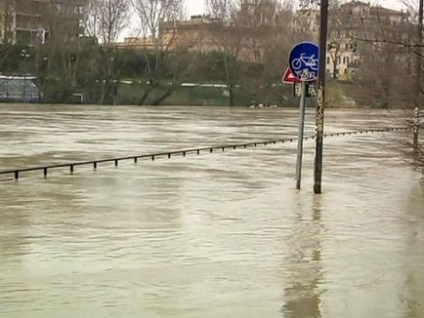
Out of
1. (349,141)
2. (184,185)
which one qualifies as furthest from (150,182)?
(349,141)

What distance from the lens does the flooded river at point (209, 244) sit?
8.05 meters

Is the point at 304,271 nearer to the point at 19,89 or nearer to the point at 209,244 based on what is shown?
the point at 209,244

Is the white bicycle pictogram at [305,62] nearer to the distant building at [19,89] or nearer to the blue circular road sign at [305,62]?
the blue circular road sign at [305,62]

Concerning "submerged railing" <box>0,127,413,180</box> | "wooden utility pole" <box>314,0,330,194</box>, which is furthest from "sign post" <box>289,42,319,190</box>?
"submerged railing" <box>0,127,413,180</box>

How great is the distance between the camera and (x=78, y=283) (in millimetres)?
8703

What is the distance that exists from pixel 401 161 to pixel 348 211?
42.8 feet

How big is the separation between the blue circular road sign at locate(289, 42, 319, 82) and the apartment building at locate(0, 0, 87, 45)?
8577cm

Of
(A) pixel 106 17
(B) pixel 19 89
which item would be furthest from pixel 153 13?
(B) pixel 19 89

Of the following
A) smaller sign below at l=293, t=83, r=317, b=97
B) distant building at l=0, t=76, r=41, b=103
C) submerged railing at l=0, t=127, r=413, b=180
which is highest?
smaller sign below at l=293, t=83, r=317, b=97

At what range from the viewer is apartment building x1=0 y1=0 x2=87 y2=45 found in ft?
331

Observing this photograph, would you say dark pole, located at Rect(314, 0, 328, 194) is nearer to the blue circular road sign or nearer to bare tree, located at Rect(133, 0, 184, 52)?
the blue circular road sign

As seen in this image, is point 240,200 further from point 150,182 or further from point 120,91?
point 120,91

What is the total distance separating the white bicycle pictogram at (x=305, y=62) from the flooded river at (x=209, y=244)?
213 cm

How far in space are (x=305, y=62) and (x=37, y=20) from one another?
94808 millimetres
